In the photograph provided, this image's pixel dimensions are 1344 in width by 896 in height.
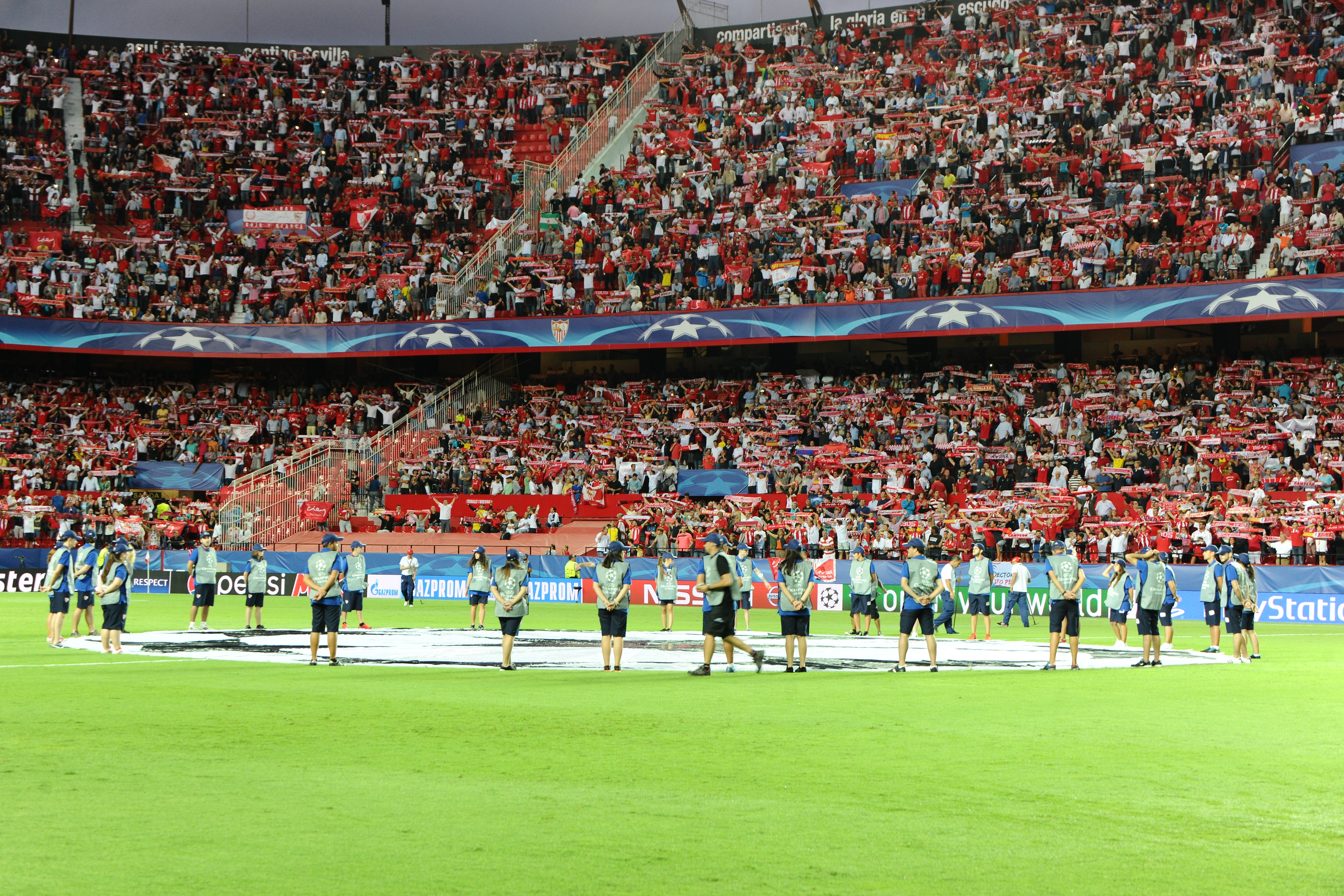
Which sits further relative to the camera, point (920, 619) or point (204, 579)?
point (204, 579)

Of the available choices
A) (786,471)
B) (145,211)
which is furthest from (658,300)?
(145,211)

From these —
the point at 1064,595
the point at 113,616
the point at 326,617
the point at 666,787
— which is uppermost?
the point at 1064,595

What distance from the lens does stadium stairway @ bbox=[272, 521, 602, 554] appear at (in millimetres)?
42344

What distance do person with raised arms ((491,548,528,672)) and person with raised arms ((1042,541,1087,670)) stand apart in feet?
24.8

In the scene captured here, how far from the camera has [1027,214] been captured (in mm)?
45188

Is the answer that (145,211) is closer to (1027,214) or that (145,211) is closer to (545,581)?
(545,581)

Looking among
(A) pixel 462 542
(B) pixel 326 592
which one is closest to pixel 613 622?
(B) pixel 326 592

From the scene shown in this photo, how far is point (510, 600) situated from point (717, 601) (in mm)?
2989

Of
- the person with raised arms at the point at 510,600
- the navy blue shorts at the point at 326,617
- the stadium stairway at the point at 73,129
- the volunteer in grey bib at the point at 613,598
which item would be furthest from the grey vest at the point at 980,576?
the stadium stairway at the point at 73,129

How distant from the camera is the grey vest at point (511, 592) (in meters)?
18.6

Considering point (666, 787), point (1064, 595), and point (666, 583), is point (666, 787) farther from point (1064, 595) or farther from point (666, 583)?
point (666, 583)

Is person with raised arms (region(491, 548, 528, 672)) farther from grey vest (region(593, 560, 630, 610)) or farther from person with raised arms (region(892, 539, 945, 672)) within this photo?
person with raised arms (region(892, 539, 945, 672))

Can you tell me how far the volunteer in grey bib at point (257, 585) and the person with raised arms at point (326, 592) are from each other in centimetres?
853

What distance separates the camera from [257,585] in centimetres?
2722
